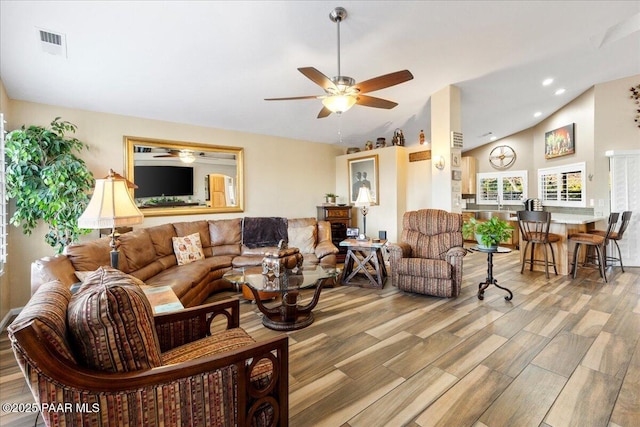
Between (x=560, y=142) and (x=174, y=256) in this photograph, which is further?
(x=560, y=142)

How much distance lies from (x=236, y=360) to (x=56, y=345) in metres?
0.58

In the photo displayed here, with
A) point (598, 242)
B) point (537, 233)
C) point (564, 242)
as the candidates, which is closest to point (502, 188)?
point (564, 242)

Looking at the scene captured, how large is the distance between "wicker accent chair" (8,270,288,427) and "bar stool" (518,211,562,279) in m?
4.59

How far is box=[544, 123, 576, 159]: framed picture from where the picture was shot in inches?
226

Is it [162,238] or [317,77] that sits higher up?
[317,77]

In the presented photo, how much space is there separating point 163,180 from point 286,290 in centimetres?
299

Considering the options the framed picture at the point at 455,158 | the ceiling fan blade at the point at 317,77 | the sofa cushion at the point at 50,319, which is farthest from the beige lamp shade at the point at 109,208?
the framed picture at the point at 455,158

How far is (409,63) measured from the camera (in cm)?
350

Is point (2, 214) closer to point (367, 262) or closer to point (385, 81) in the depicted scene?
point (385, 81)

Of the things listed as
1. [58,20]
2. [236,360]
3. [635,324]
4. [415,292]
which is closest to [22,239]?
[58,20]

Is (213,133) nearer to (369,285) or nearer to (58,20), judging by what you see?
(58,20)

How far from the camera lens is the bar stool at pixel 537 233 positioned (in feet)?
14.0

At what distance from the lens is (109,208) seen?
1.99 metres

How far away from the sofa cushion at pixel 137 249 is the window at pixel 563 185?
7.50m
